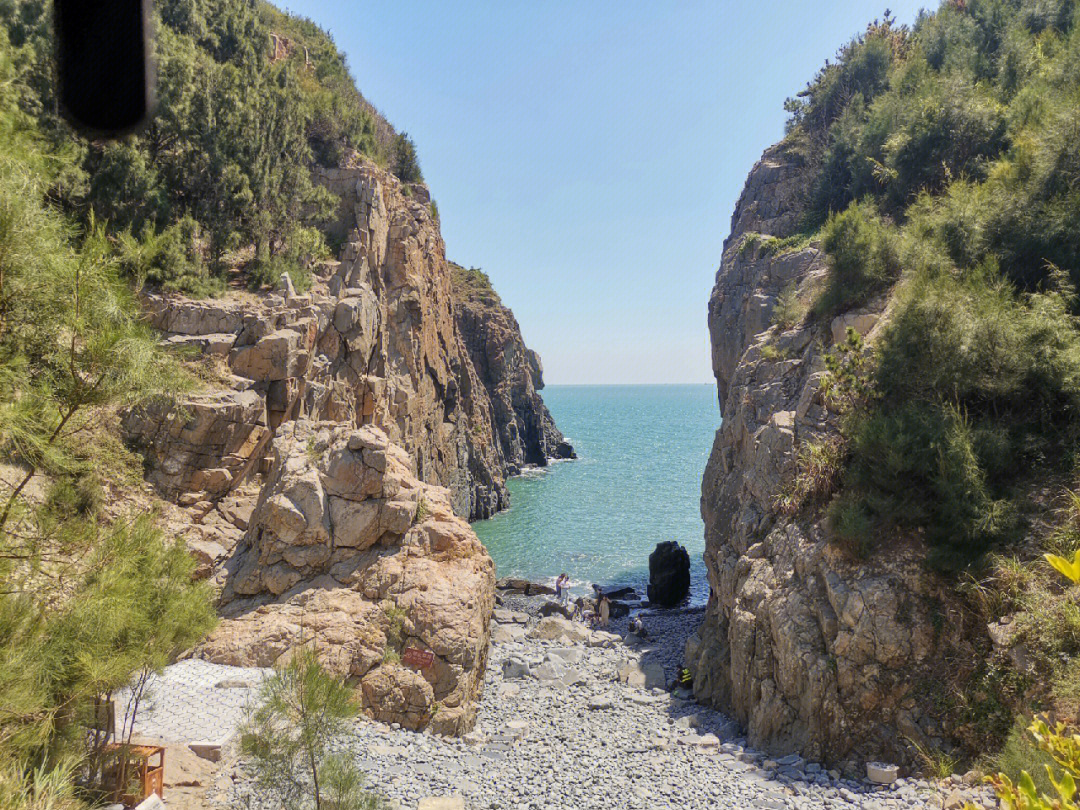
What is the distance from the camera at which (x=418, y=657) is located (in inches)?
412

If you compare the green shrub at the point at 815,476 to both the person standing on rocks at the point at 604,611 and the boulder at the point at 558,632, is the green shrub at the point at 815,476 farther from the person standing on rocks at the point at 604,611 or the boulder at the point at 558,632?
the person standing on rocks at the point at 604,611

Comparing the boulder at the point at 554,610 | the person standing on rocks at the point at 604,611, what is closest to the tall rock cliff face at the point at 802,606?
the person standing on rocks at the point at 604,611

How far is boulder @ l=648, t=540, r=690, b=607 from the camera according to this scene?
24.2 m

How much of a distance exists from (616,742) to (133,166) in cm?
1650

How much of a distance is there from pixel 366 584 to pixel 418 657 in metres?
1.62

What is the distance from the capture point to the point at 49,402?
13.5ft

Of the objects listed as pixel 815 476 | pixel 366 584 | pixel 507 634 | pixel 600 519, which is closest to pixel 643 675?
pixel 507 634

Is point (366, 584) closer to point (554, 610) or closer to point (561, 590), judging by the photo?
point (554, 610)

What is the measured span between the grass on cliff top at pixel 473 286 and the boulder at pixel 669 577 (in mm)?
36604

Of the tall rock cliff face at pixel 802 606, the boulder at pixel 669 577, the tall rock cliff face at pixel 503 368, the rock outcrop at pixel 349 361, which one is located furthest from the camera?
the tall rock cliff face at pixel 503 368

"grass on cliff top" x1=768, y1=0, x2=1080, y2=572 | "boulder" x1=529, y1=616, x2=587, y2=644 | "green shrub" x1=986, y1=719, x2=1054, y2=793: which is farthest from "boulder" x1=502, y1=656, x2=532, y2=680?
→ "green shrub" x1=986, y1=719, x2=1054, y2=793

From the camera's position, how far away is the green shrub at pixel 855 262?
548 inches

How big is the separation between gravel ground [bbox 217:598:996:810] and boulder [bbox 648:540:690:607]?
1068 centimetres

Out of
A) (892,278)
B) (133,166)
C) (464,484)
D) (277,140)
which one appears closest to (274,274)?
(133,166)
